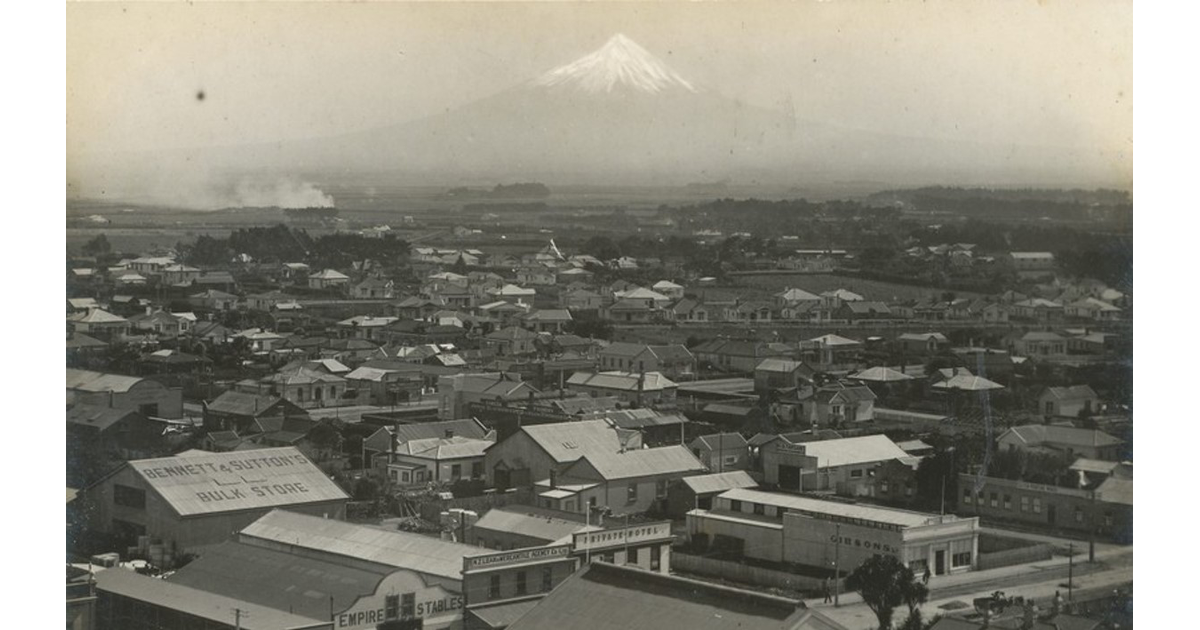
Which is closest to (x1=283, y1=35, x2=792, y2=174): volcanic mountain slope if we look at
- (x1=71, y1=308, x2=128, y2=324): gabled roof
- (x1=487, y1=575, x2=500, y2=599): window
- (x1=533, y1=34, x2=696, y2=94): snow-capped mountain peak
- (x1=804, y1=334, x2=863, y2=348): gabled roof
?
(x1=533, y1=34, x2=696, y2=94): snow-capped mountain peak

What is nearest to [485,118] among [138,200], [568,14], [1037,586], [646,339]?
[568,14]

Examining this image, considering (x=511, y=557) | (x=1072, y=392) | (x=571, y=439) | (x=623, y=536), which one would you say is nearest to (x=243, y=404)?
(x=571, y=439)

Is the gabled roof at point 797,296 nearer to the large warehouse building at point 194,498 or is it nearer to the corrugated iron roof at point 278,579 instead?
the large warehouse building at point 194,498

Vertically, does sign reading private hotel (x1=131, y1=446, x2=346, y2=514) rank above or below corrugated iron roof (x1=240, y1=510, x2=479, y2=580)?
above

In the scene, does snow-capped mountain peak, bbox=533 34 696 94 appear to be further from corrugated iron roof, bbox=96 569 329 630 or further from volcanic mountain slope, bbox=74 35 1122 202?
corrugated iron roof, bbox=96 569 329 630

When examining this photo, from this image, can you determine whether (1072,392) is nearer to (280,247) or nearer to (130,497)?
(280,247)
